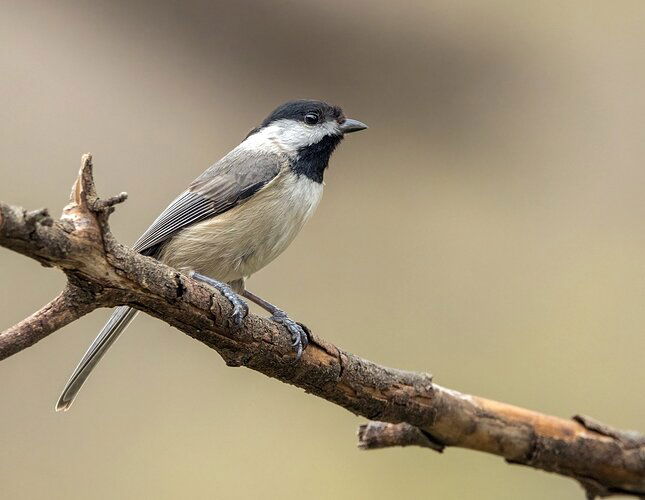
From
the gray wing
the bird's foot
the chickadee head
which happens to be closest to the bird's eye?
the chickadee head

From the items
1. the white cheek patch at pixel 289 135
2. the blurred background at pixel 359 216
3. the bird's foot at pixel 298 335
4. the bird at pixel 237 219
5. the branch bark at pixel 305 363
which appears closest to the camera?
the branch bark at pixel 305 363

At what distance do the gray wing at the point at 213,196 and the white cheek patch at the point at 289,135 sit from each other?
0.29ft

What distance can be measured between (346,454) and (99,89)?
2062mm

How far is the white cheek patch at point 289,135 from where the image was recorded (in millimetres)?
2213

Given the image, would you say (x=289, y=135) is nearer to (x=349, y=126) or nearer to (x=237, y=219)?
(x=349, y=126)

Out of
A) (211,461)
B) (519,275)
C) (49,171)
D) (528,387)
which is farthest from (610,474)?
(49,171)

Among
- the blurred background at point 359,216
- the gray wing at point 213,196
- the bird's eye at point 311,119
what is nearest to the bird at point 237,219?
the gray wing at point 213,196

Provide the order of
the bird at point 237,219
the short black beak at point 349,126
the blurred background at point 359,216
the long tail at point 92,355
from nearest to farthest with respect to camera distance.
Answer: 1. the long tail at point 92,355
2. the bird at point 237,219
3. the short black beak at point 349,126
4. the blurred background at point 359,216

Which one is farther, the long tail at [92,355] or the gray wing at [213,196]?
the gray wing at [213,196]

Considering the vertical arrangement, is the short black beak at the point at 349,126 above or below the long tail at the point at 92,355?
above

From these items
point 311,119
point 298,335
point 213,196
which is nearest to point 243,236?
point 213,196

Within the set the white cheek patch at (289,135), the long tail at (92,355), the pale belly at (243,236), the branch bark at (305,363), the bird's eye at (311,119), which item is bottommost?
the long tail at (92,355)

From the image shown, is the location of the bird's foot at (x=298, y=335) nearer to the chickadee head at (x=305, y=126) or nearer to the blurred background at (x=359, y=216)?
the chickadee head at (x=305, y=126)

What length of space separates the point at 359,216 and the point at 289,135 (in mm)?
1681
